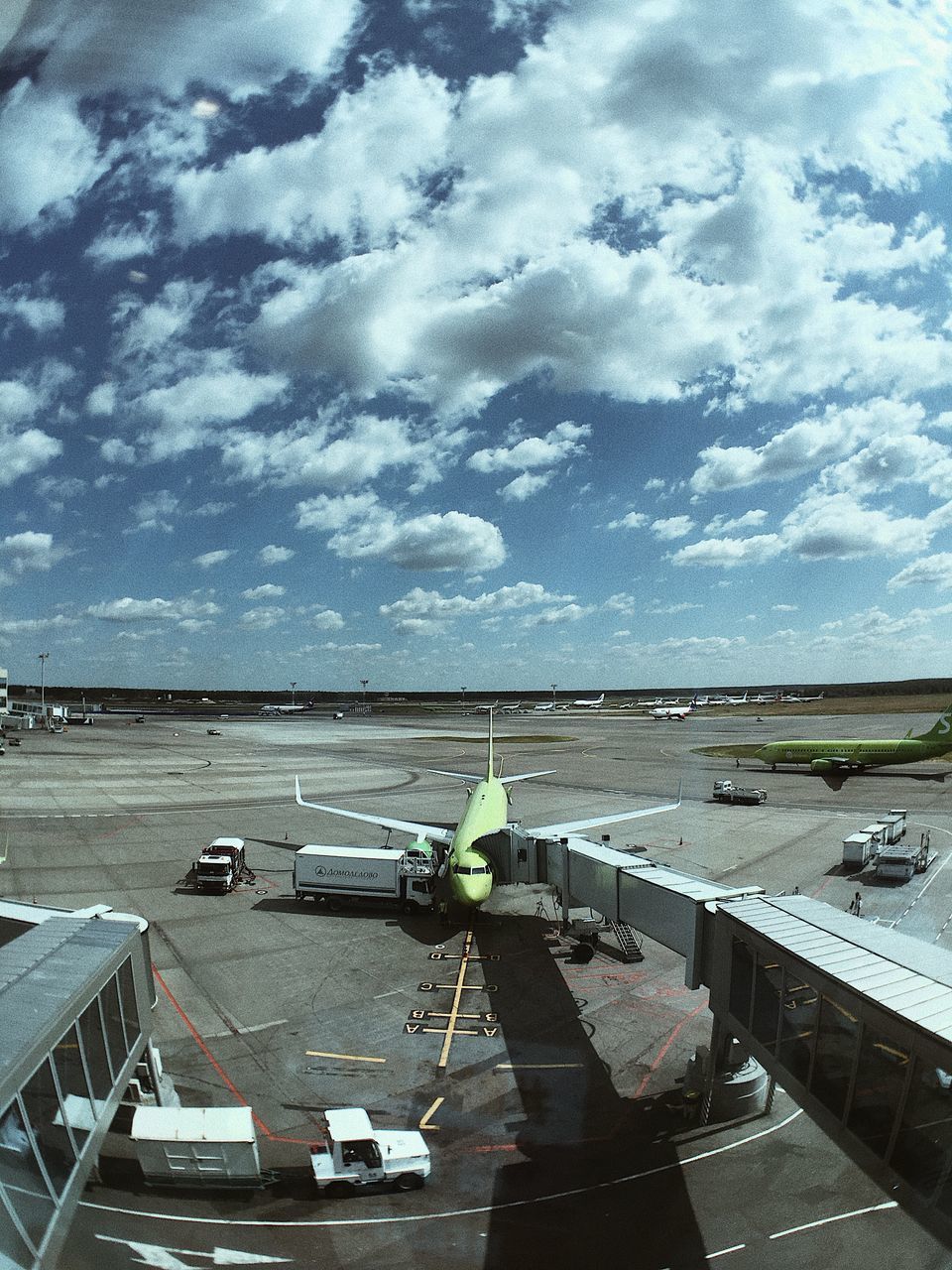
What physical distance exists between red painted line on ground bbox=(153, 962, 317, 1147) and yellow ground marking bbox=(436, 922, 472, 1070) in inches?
204

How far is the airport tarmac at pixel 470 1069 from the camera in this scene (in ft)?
45.2

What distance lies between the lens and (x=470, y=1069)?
68.3 feet

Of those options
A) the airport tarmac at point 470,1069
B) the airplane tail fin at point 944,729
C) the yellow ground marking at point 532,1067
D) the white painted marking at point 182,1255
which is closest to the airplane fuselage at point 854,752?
the airplane tail fin at point 944,729

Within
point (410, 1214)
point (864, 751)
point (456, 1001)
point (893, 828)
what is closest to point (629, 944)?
point (456, 1001)

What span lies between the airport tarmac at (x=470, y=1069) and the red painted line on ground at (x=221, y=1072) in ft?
0.28

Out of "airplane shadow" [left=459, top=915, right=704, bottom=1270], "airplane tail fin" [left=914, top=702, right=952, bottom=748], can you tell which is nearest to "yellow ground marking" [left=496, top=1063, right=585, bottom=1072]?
"airplane shadow" [left=459, top=915, right=704, bottom=1270]

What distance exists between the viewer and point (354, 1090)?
19.6 meters

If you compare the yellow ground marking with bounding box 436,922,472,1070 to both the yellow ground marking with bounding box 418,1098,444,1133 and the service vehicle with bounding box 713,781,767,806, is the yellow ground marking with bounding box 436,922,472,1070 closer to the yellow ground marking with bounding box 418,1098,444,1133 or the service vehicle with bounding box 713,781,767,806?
the yellow ground marking with bounding box 418,1098,444,1133

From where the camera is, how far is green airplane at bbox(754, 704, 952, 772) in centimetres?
8062

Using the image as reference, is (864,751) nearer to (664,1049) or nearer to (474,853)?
(474,853)

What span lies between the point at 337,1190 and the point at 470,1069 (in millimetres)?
6250

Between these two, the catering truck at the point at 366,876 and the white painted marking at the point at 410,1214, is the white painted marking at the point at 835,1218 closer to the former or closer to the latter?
the white painted marking at the point at 410,1214

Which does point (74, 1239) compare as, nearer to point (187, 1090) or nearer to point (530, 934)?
point (187, 1090)

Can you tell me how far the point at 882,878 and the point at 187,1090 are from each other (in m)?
37.6
